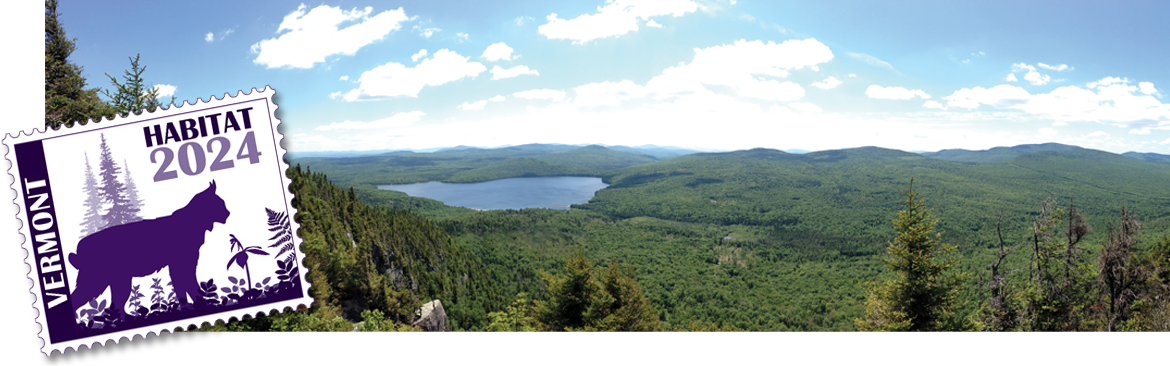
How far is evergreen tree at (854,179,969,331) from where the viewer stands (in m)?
5.71

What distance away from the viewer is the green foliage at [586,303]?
673 centimetres

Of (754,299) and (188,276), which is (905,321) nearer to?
(188,276)

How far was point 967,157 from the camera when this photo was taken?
85125 mm

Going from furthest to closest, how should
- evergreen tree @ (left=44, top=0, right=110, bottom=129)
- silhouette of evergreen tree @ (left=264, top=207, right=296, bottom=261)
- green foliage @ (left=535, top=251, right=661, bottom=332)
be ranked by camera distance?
green foliage @ (left=535, top=251, right=661, bottom=332) < evergreen tree @ (left=44, top=0, right=110, bottom=129) < silhouette of evergreen tree @ (left=264, top=207, right=296, bottom=261)

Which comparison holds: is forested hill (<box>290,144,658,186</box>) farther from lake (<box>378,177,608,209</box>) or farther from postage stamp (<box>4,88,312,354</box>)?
postage stamp (<box>4,88,312,354</box>)

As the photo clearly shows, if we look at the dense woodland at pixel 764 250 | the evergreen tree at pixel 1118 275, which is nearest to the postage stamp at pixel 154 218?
the dense woodland at pixel 764 250

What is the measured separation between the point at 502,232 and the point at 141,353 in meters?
44.3

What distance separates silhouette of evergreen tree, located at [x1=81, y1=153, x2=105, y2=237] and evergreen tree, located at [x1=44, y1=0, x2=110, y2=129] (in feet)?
8.97

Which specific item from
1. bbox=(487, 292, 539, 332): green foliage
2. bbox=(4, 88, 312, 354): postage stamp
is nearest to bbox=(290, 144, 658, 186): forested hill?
bbox=(487, 292, 539, 332): green foliage

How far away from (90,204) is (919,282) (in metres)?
9.39

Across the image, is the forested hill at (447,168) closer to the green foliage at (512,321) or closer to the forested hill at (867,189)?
the forested hill at (867,189)

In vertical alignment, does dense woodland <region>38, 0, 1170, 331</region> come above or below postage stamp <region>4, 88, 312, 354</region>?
below

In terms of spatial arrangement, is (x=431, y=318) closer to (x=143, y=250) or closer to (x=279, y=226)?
(x=143, y=250)

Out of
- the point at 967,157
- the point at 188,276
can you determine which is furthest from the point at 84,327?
the point at 967,157
